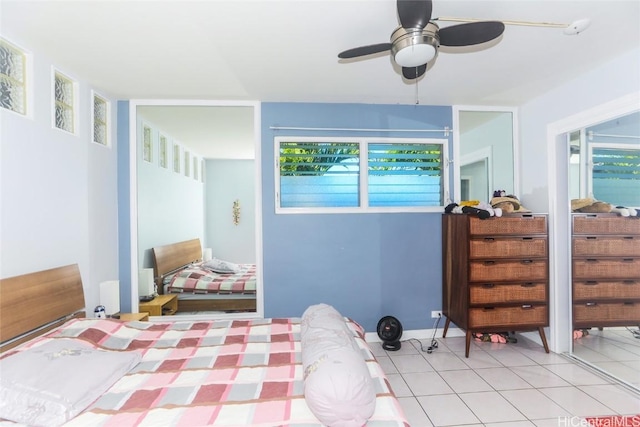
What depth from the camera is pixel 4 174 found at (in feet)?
6.07

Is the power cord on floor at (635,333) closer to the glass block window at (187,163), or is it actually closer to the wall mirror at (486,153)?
the wall mirror at (486,153)

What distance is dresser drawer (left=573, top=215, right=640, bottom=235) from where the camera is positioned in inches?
111

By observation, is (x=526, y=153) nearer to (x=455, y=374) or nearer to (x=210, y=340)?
(x=455, y=374)

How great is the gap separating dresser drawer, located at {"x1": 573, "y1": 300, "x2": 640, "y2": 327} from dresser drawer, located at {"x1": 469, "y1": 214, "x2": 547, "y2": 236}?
805mm

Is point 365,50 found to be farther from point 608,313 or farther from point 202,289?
point 608,313

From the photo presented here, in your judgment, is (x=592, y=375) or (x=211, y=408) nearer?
(x=211, y=408)

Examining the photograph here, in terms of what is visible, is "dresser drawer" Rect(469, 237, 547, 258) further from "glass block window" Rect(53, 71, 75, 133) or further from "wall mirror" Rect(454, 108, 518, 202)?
"glass block window" Rect(53, 71, 75, 133)

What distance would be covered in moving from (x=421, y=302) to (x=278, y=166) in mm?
2139

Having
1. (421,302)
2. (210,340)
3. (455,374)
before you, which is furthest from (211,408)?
(421,302)

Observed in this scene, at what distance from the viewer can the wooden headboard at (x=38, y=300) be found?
5.74ft

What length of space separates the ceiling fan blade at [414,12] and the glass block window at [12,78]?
7.89 ft

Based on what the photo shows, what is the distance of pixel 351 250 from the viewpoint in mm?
3227

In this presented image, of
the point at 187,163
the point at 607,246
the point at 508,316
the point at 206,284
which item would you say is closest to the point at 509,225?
the point at 508,316

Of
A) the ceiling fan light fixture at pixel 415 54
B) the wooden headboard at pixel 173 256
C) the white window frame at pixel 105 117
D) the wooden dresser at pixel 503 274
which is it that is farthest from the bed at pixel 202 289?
the ceiling fan light fixture at pixel 415 54
